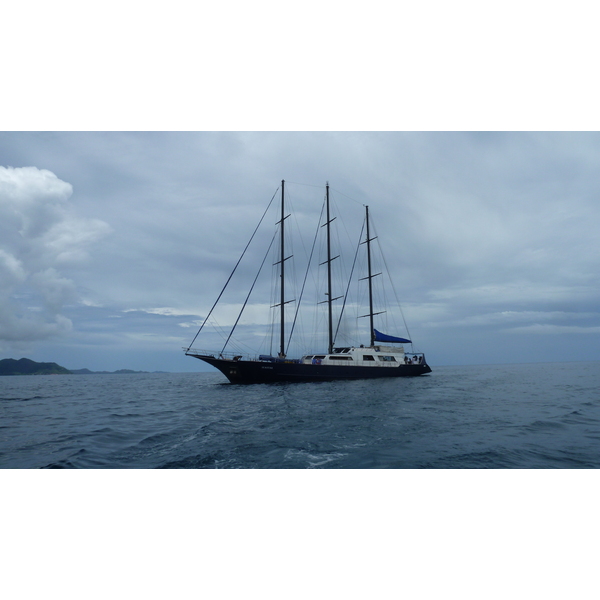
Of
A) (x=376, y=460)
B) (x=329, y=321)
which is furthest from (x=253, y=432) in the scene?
(x=329, y=321)

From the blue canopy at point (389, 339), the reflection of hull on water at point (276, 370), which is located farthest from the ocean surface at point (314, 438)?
the blue canopy at point (389, 339)

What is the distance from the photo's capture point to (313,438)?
13.4m

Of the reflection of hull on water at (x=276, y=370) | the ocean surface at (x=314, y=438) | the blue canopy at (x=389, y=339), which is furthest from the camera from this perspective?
the blue canopy at (x=389, y=339)

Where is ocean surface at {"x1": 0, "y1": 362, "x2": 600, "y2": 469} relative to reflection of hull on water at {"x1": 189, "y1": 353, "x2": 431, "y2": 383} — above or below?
below

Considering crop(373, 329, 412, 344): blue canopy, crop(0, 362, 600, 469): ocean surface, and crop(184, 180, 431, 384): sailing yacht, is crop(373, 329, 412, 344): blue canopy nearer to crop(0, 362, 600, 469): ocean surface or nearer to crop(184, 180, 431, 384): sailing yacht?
crop(184, 180, 431, 384): sailing yacht

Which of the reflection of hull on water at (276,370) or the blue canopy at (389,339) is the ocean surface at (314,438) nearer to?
the reflection of hull on water at (276,370)

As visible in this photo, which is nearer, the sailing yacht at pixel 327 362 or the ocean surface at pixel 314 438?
the ocean surface at pixel 314 438

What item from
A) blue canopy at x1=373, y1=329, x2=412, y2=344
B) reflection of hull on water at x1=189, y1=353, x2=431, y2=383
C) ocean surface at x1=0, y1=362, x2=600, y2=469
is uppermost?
blue canopy at x1=373, y1=329, x2=412, y2=344

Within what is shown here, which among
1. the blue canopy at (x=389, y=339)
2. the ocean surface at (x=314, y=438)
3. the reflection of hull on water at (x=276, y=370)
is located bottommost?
the ocean surface at (x=314, y=438)

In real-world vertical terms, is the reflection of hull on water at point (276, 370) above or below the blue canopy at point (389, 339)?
below

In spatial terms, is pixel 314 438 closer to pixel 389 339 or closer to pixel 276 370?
pixel 276 370

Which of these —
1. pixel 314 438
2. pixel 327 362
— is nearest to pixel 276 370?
pixel 327 362

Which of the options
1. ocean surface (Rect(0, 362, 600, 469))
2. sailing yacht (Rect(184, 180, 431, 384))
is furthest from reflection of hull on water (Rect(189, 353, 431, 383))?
ocean surface (Rect(0, 362, 600, 469))

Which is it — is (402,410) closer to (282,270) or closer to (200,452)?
(200,452)
